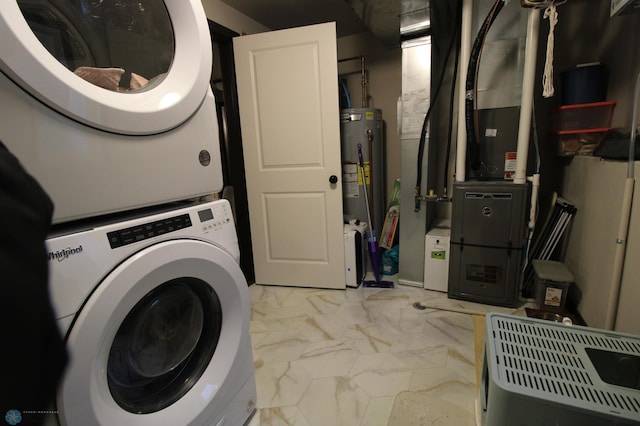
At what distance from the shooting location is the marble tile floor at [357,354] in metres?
1.28

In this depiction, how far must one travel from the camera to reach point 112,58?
0.96m

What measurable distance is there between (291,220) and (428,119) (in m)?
1.25

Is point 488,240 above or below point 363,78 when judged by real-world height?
below

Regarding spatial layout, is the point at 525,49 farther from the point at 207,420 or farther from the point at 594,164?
the point at 207,420

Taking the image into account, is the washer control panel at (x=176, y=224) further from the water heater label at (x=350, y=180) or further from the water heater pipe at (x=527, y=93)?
the water heater pipe at (x=527, y=93)

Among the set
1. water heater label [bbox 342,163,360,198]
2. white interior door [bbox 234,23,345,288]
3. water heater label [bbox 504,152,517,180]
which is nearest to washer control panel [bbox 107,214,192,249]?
white interior door [bbox 234,23,345,288]

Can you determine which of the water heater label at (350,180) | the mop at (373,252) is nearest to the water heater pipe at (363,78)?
the mop at (373,252)

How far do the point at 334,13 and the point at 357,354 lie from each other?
2.57 m

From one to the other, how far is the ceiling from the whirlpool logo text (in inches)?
77.3

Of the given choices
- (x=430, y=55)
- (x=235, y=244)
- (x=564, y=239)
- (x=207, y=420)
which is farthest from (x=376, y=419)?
(x=430, y=55)

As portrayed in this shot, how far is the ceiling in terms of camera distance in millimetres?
1889

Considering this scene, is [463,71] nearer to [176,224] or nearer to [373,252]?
[373,252]

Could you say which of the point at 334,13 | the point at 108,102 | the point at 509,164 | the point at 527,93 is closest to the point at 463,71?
the point at 527,93

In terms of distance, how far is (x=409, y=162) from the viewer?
2.17m
